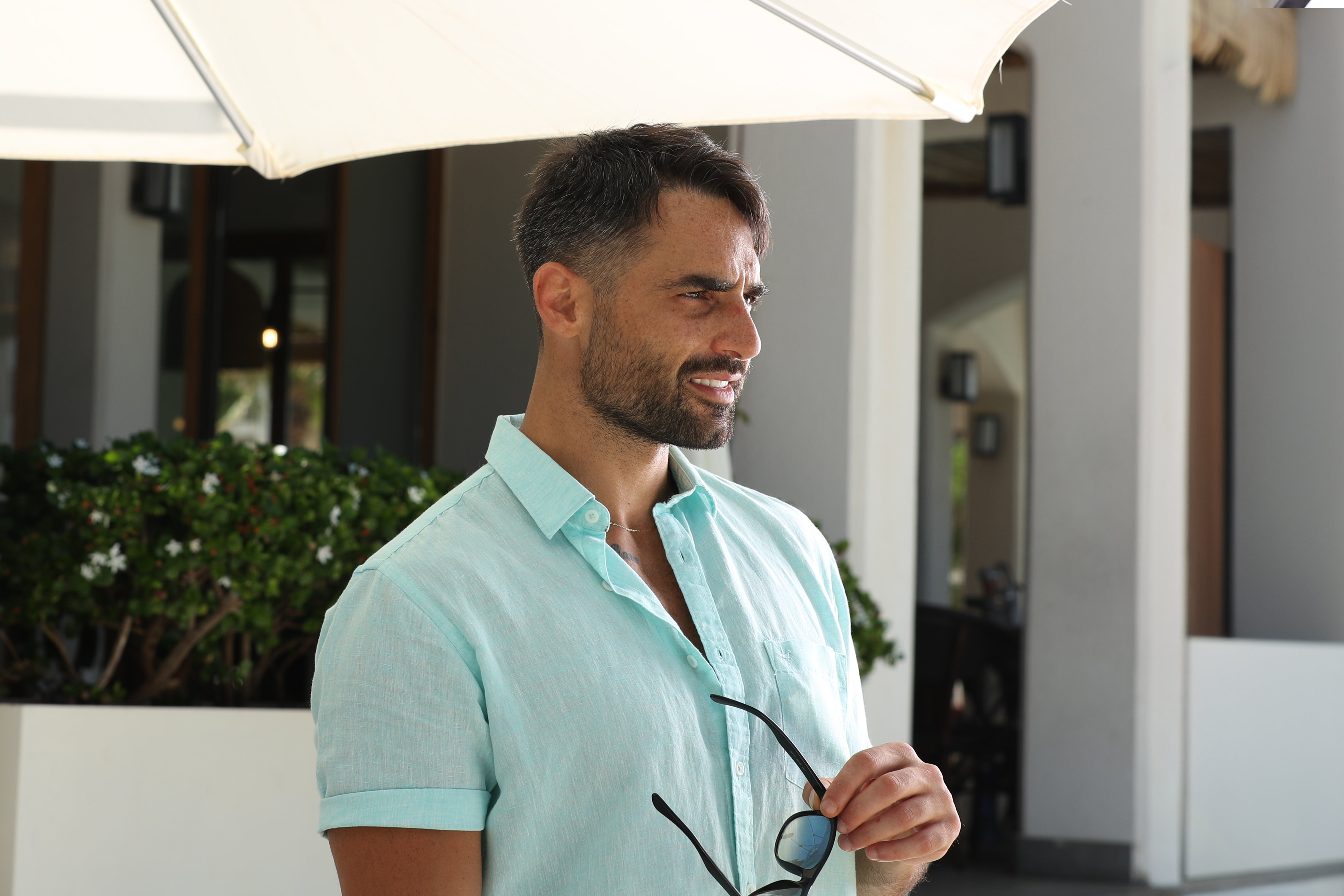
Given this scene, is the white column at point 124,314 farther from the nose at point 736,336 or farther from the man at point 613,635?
the nose at point 736,336

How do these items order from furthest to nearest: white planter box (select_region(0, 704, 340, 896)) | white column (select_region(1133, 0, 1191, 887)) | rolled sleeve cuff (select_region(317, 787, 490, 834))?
white column (select_region(1133, 0, 1191, 887)) < white planter box (select_region(0, 704, 340, 896)) < rolled sleeve cuff (select_region(317, 787, 490, 834))

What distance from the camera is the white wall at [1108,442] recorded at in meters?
6.02

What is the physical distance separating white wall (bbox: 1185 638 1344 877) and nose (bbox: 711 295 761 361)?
512 cm

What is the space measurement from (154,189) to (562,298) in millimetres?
4681

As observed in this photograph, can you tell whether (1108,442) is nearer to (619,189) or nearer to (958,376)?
(619,189)

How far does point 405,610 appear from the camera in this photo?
4.57 feet

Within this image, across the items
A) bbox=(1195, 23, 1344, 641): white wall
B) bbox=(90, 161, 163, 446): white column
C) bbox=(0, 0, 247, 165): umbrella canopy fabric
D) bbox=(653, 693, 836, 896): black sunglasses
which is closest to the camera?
bbox=(653, 693, 836, 896): black sunglasses

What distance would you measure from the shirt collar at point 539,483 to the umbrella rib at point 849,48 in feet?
2.44

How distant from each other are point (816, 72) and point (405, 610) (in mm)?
1228

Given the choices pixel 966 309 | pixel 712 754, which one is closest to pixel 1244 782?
pixel 712 754

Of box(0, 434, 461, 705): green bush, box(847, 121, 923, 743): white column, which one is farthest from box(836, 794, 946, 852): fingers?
box(847, 121, 923, 743): white column

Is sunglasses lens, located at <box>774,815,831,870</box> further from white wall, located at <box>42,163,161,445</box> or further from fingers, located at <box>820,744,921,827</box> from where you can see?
white wall, located at <box>42,163,161,445</box>

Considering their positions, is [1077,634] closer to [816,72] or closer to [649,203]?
[816,72]

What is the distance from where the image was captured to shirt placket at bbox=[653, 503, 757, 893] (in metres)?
1.47
